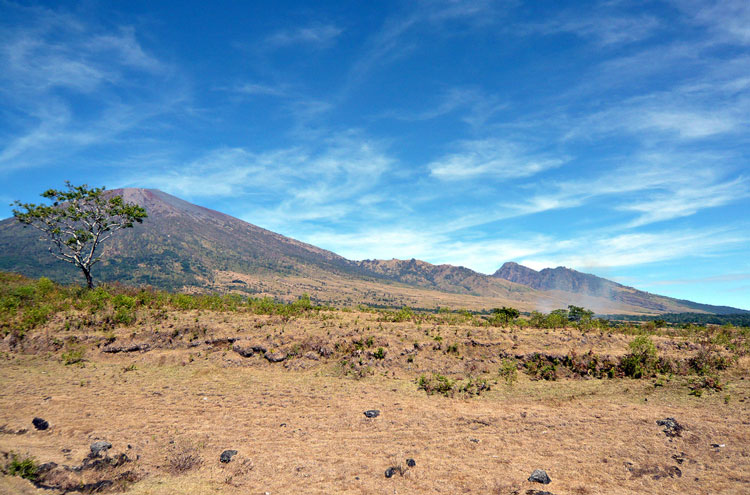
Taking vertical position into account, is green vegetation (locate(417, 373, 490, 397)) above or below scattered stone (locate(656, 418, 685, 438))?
below

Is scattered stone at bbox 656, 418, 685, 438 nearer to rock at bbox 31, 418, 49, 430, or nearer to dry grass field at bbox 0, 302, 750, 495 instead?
dry grass field at bbox 0, 302, 750, 495

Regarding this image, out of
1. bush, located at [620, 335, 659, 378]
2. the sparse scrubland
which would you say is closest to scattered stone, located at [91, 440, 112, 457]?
the sparse scrubland

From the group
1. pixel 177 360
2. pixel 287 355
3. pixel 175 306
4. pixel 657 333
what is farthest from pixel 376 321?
pixel 657 333

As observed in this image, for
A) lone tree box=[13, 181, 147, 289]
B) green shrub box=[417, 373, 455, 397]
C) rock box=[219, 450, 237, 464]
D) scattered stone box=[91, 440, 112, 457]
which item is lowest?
scattered stone box=[91, 440, 112, 457]

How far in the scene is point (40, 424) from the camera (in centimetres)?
1016

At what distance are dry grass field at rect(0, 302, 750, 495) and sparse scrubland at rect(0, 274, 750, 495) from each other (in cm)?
7

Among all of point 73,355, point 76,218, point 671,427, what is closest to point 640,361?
point 671,427

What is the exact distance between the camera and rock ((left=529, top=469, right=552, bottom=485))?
796cm

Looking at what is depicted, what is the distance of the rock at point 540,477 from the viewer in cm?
796

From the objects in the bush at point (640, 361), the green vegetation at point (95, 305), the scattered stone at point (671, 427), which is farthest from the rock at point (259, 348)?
the bush at point (640, 361)

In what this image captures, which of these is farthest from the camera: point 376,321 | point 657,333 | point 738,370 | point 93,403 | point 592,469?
point 376,321

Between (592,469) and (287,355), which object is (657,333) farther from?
(287,355)

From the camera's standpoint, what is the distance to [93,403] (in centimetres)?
1215

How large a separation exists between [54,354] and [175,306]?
5.82 metres
